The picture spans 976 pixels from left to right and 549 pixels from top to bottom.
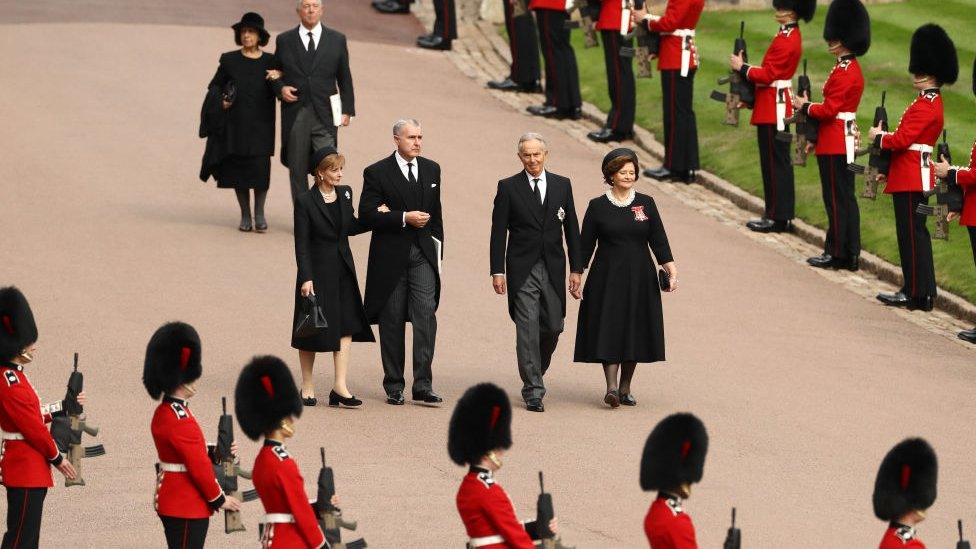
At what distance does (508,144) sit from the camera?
20641mm

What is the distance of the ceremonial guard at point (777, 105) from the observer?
18.2 metres

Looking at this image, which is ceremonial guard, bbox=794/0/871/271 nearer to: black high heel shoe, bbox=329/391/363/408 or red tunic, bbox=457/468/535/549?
black high heel shoe, bbox=329/391/363/408

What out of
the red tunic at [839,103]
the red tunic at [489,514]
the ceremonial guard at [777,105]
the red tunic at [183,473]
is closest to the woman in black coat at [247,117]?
the ceremonial guard at [777,105]

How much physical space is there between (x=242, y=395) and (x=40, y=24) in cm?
1582

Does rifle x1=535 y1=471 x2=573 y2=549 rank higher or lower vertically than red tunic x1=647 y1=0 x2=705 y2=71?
lower

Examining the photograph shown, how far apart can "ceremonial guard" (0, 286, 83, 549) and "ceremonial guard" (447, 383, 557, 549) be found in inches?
86.6

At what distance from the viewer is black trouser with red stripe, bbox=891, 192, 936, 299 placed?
53.8 feet

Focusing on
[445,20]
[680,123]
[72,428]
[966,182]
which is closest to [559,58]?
[680,123]

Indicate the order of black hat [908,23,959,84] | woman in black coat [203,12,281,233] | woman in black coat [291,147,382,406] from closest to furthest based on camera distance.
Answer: woman in black coat [291,147,382,406], black hat [908,23,959,84], woman in black coat [203,12,281,233]

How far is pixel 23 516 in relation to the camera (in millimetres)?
10195

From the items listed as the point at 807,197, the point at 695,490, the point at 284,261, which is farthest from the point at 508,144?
the point at 695,490

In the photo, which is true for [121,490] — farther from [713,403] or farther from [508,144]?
[508,144]

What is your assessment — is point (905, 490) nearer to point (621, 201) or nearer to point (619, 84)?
point (621, 201)

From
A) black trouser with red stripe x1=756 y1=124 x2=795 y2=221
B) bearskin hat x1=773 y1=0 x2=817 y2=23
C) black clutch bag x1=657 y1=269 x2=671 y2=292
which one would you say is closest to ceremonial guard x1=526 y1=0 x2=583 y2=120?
black trouser with red stripe x1=756 y1=124 x2=795 y2=221
